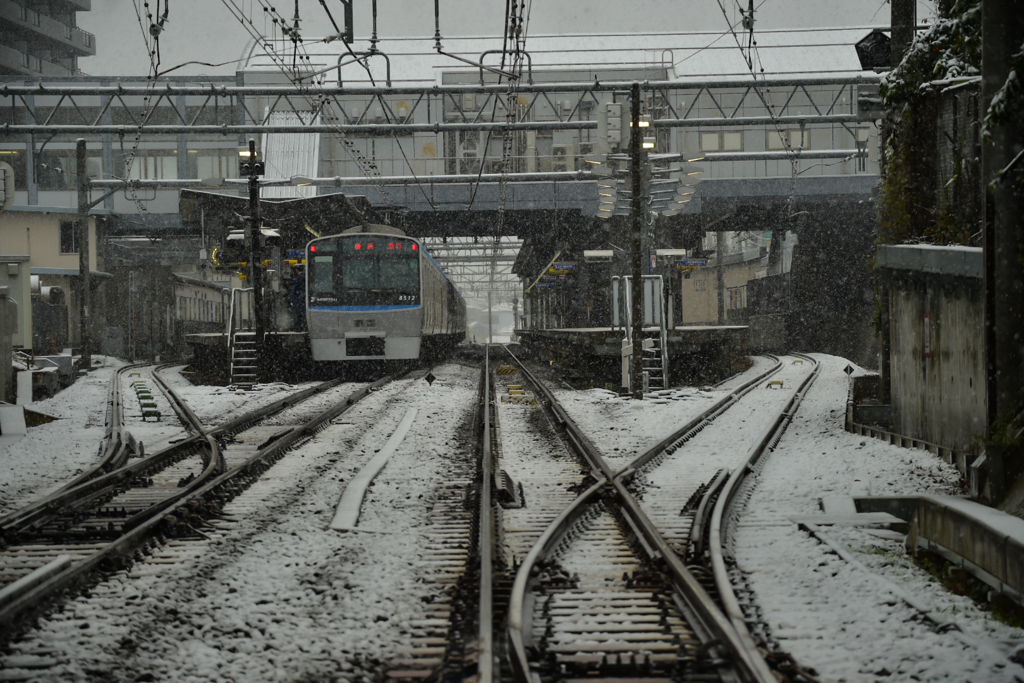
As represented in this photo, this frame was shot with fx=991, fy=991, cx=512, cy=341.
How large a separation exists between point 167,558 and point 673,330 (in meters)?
17.5

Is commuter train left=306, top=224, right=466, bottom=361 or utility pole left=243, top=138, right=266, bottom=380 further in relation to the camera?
commuter train left=306, top=224, right=466, bottom=361

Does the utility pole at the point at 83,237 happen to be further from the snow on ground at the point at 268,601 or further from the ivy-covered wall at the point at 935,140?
the ivy-covered wall at the point at 935,140

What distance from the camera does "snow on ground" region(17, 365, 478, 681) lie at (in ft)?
13.6

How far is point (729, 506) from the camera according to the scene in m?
7.25

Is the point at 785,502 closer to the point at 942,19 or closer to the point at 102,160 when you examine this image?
the point at 942,19

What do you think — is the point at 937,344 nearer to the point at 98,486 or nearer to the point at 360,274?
the point at 98,486

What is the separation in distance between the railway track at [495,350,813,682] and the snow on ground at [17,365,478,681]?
1.99 ft

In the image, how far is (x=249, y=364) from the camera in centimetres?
2217

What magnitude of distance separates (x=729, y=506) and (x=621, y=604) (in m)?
2.58

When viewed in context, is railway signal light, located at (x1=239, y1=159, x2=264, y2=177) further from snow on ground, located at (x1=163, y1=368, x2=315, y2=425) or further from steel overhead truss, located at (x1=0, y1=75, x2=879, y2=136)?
snow on ground, located at (x1=163, y1=368, x2=315, y2=425)

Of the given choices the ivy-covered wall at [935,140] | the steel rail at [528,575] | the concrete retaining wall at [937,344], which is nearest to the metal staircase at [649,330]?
the ivy-covered wall at [935,140]

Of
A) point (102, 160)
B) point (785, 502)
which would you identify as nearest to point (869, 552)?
point (785, 502)

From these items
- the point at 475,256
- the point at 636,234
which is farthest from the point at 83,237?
the point at 475,256

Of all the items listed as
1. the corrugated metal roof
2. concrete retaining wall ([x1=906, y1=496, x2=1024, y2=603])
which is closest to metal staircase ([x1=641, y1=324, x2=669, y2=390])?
concrete retaining wall ([x1=906, y1=496, x2=1024, y2=603])
